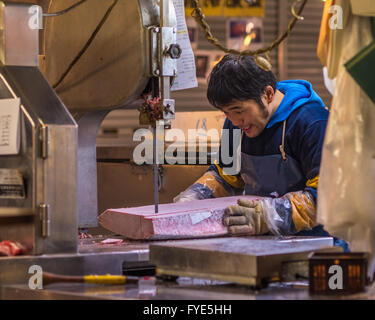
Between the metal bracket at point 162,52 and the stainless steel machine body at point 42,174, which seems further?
the metal bracket at point 162,52

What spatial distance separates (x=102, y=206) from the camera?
4742 millimetres

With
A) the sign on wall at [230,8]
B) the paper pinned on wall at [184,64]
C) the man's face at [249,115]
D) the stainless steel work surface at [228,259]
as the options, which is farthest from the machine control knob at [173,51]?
the sign on wall at [230,8]

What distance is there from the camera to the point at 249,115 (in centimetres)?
363

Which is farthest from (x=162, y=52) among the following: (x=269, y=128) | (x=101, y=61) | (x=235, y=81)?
(x=269, y=128)

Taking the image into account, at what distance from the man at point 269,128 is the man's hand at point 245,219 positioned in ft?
0.84

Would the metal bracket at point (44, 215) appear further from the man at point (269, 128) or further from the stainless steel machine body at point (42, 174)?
the man at point (269, 128)

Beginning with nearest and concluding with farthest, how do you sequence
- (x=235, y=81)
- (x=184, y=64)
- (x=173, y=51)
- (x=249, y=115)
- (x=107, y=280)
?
(x=107, y=280)
(x=173, y=51)
(x=184, y=64)
(x=235, y=81)
(x=249, y=115)

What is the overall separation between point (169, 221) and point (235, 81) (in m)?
1.02

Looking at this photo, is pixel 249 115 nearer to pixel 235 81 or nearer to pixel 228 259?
pixel 235 81

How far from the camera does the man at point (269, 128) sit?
11.4ft

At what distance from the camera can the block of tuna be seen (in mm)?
2705

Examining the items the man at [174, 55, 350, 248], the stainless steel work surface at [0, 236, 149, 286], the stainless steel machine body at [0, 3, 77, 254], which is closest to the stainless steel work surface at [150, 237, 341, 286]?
the stainless steel work surface at [0, 236, 149, 286]
